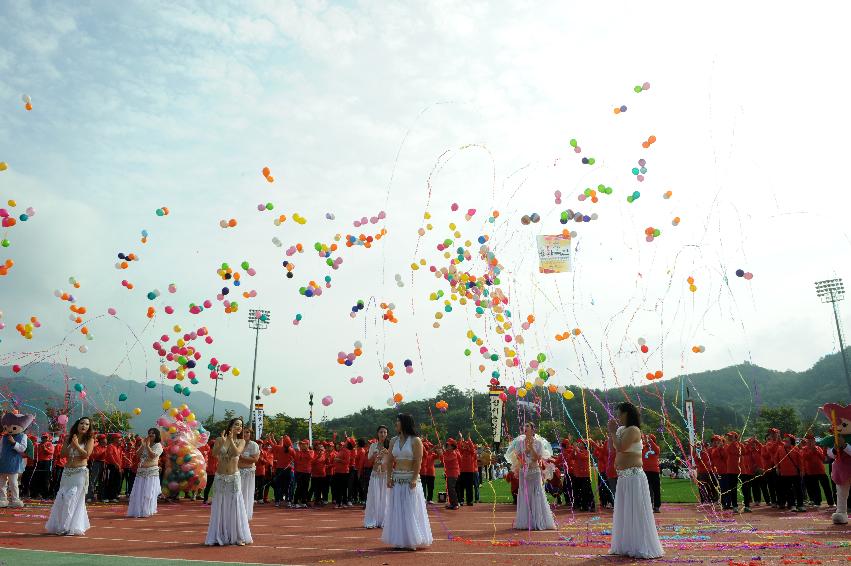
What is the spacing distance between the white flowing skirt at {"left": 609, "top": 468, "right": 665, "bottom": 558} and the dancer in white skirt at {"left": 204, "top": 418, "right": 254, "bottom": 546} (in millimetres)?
5382

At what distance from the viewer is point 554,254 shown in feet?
45.5

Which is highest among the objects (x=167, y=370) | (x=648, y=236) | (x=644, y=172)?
(x=644, y=172)

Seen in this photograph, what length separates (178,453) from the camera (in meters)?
17.3

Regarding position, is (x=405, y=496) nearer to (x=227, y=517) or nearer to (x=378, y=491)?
(x=227, y=517)

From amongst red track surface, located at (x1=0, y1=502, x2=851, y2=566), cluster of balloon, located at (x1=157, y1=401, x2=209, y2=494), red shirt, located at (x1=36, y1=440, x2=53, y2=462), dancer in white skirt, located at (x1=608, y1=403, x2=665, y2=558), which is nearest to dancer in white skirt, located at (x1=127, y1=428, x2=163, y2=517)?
red track surface, located at (x1=0, y1=502, x2=851, y2=566)

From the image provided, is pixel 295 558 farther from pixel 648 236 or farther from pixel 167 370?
pixel 167 370

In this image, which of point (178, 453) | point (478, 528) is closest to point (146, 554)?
point (478, 528)

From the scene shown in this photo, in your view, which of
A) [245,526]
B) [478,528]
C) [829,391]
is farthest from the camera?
[829,391]

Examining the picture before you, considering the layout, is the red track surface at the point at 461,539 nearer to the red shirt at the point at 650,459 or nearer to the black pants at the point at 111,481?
the red shirt at the point at 650,459

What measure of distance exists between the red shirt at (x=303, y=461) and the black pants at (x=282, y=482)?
393 millimetres

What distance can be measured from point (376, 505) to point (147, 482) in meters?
5.31

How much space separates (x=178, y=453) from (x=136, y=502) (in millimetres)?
3662

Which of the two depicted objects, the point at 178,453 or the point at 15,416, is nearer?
the point at 15,416

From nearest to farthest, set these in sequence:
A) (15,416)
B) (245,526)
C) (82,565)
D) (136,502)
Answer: (82,565) < (245,526) < (136,502) < (15,416)
